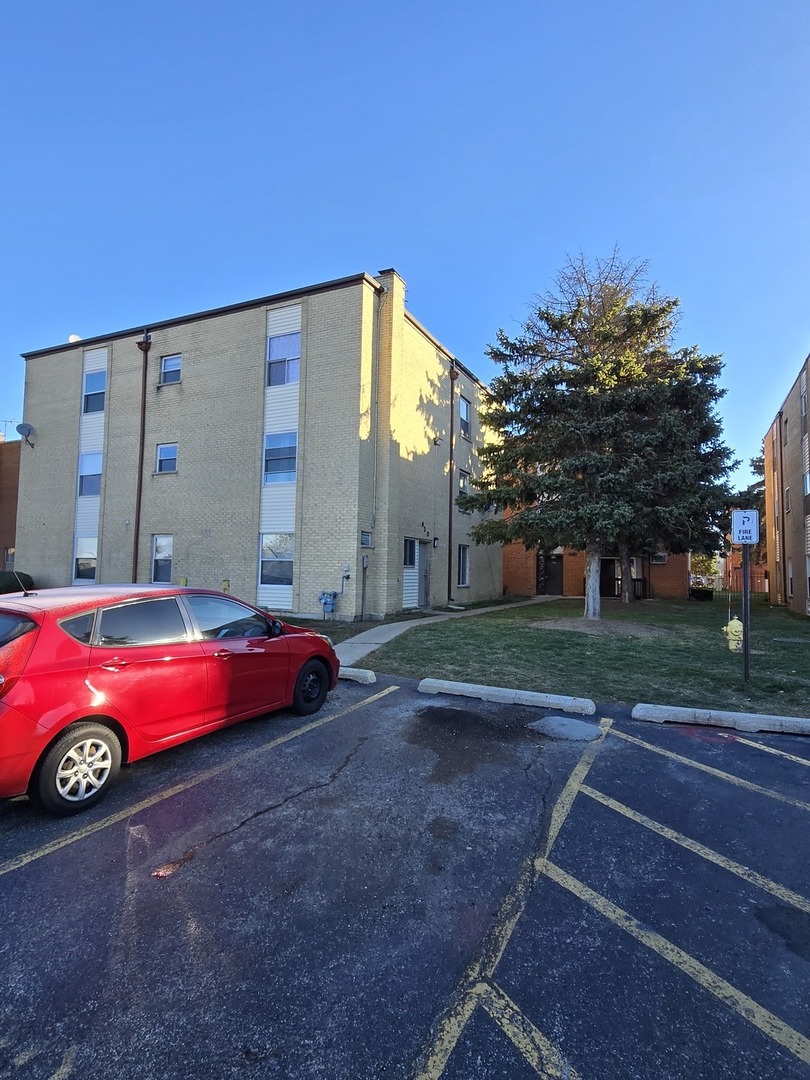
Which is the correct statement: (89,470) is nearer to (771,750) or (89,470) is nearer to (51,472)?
(51,472)

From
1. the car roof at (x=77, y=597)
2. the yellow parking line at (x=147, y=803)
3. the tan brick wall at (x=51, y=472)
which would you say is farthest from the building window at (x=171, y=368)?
the yellow parking line at (x=147, y=803)

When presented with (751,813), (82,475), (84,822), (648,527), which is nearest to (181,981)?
(84,822)

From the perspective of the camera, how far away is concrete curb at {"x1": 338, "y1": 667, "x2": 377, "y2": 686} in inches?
305

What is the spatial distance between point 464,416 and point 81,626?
19.7 metres

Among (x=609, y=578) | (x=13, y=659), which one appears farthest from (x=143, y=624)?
(x=609, y=578)

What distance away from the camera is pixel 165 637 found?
4523mm

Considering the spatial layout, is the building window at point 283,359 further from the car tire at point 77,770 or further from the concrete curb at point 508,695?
the car tire at point 77,770

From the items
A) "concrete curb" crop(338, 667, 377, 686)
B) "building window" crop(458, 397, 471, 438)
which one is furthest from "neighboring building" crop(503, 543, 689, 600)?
"concrete curb" crop(338, 667, 377, 686)

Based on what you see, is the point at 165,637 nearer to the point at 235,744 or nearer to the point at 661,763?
the point at 235,744

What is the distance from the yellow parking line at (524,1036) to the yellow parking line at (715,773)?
3077 millimetres

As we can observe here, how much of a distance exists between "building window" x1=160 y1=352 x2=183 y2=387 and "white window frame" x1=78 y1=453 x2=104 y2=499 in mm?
3874

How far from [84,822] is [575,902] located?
318 cm

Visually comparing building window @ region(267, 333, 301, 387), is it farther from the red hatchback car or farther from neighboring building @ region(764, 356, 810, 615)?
neighboring building @ region(764, 356, 810, 615)

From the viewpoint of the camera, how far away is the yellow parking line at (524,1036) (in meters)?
1.90
